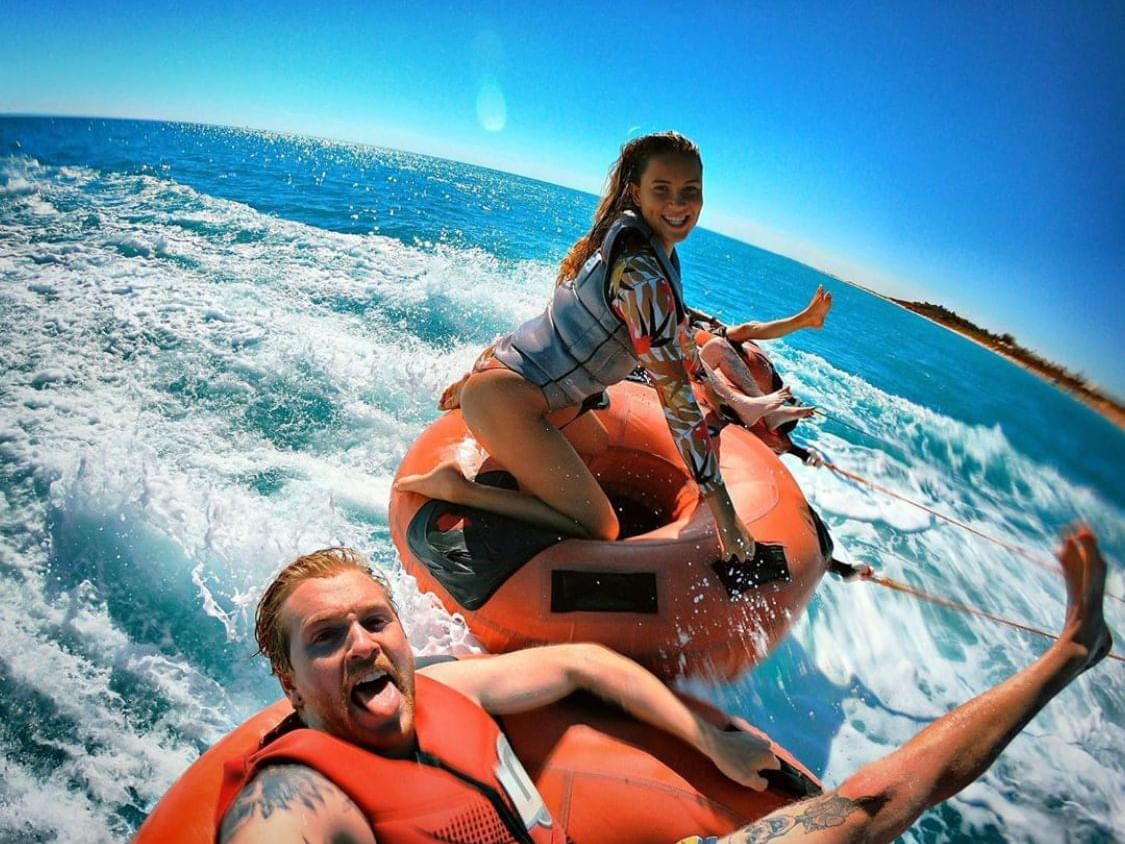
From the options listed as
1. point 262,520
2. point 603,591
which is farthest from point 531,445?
point 262,520

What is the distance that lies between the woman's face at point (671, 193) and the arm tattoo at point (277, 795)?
1.68 meters

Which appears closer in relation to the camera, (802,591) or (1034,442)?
(802,591)

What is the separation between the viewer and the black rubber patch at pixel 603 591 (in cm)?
207

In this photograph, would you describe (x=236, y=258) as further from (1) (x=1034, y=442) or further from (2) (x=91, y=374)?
(1) (x=1034, y=442)

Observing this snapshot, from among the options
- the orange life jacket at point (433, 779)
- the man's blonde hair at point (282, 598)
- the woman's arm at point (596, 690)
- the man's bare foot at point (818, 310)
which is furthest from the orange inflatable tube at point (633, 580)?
the man's bare foot at point (818, 310)

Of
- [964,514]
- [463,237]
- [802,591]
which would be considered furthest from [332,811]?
[463,237]

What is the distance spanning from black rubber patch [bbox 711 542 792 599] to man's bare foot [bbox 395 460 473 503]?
0.96 meters

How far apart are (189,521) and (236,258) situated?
19.1ft

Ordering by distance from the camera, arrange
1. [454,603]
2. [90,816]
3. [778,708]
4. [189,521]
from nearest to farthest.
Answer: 1. [90,816]
2. [454,603]
3. [778,708]
4. [189,521]

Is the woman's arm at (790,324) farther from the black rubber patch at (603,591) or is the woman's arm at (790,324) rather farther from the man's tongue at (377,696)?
the man's tongue at (377,696)

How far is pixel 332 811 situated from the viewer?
107cm

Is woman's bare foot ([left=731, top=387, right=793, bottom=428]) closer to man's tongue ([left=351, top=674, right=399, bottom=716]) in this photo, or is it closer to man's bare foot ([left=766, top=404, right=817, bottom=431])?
man's bare foot ([left=766, top=404, right=817, bottom=431])

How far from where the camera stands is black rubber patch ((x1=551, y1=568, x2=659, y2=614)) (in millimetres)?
2074

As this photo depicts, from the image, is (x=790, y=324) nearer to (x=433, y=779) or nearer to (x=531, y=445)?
(x=531, y=445)
